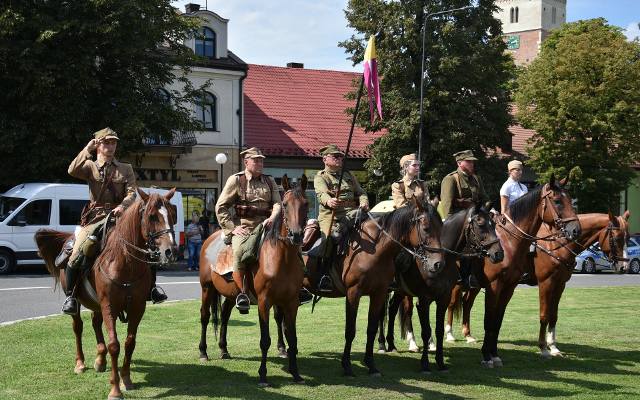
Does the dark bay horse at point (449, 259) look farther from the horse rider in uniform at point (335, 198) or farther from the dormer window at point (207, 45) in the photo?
the dormer window at point (207, 45)

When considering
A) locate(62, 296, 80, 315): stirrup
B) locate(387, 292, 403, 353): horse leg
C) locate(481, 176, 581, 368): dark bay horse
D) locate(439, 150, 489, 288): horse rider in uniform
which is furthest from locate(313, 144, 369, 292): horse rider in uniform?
locate(62, 296, 80, 315): stirrup

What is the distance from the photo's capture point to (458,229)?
39.2ft

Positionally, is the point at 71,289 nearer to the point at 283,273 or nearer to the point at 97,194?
the point at 97,194

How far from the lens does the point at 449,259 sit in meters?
11.8

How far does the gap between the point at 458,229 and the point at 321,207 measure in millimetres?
1963

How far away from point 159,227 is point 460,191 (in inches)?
208

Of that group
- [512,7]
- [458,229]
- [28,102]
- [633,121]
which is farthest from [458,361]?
[512,7]

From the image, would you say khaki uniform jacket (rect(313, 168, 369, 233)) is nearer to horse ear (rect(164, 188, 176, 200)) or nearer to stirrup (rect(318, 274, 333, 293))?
stirrup (rect(318, 274, 333, 293))

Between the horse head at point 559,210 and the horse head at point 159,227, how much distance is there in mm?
5828

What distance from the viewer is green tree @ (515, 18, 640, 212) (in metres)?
44.2

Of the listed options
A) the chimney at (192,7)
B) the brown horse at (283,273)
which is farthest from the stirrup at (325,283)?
the chimney at (192,7)

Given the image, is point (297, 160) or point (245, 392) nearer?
point (245, 392)

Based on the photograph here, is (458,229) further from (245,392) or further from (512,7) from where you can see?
(512,7)

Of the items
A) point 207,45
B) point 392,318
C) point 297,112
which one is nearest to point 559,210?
point 392,318
